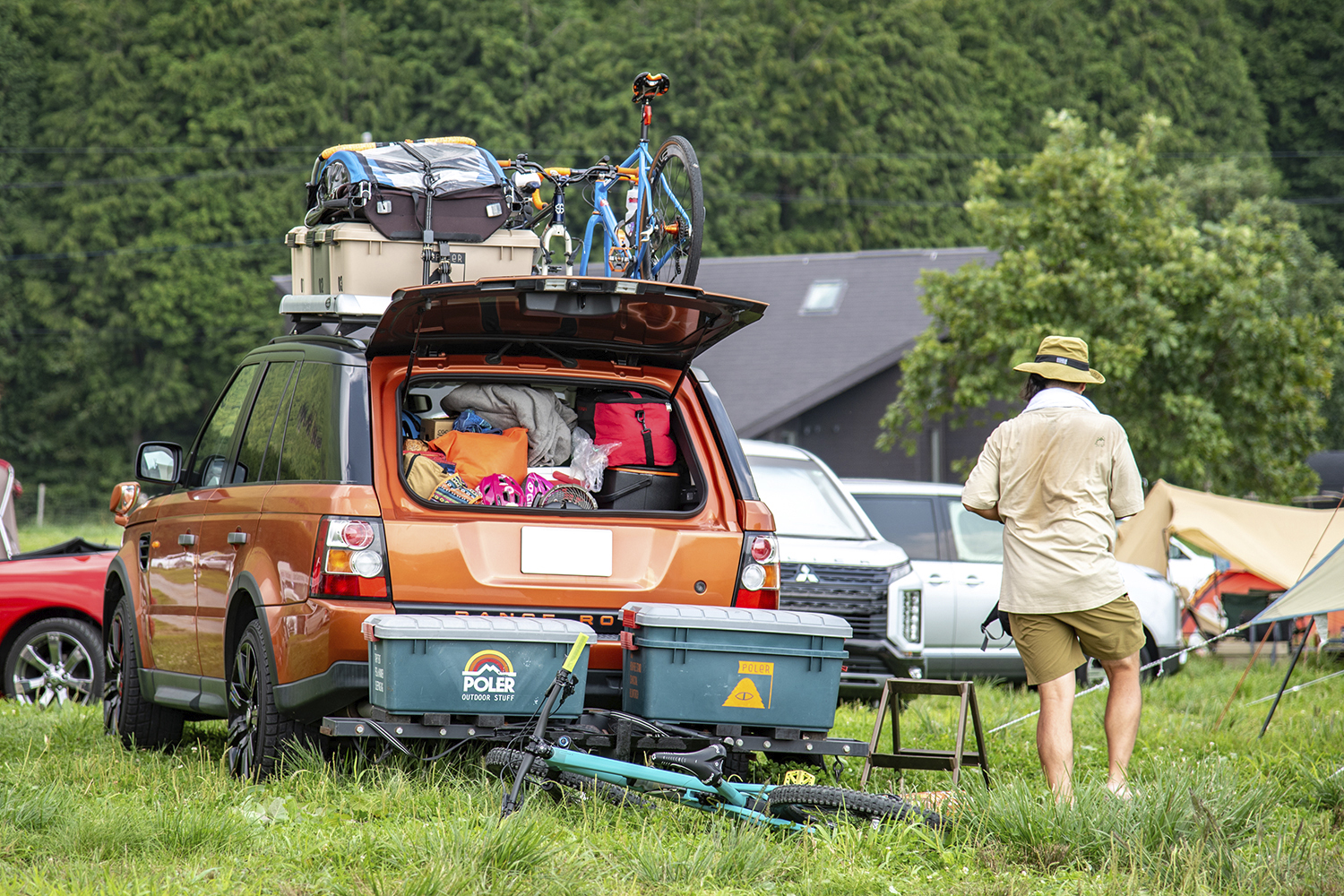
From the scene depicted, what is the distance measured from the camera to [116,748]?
6.97 m

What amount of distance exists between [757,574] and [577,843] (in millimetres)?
1523

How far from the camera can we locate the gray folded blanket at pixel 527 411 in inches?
236

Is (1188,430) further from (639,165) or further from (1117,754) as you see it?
(1117,754)

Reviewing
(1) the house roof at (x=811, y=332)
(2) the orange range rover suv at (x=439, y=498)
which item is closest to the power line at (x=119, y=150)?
Result: (1) the house roof at (x=811, y=332)

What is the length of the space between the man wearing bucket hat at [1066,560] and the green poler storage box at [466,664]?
1890 millimetres

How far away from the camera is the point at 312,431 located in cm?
560

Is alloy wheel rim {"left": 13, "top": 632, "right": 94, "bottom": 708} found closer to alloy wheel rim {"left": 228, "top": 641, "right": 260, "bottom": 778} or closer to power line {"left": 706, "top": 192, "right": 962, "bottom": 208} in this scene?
alloy wheel rim {"left": 228, "top": 641, "right": 260, "bottom": 778}

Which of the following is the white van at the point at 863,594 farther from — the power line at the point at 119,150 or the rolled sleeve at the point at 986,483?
the power line at the point at 119,150

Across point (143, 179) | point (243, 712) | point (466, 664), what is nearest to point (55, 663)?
point (243, 712)

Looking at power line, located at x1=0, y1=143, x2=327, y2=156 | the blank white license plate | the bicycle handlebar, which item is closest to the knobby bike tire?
the blank white license plate

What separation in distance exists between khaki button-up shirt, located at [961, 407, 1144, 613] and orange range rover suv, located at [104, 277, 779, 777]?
100 centimetres

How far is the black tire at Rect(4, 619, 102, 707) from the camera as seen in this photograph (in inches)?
377

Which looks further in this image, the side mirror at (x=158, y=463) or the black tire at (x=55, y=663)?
the black tire at (x=55, y=663)

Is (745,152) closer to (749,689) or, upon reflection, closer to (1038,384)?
(1038,384)
